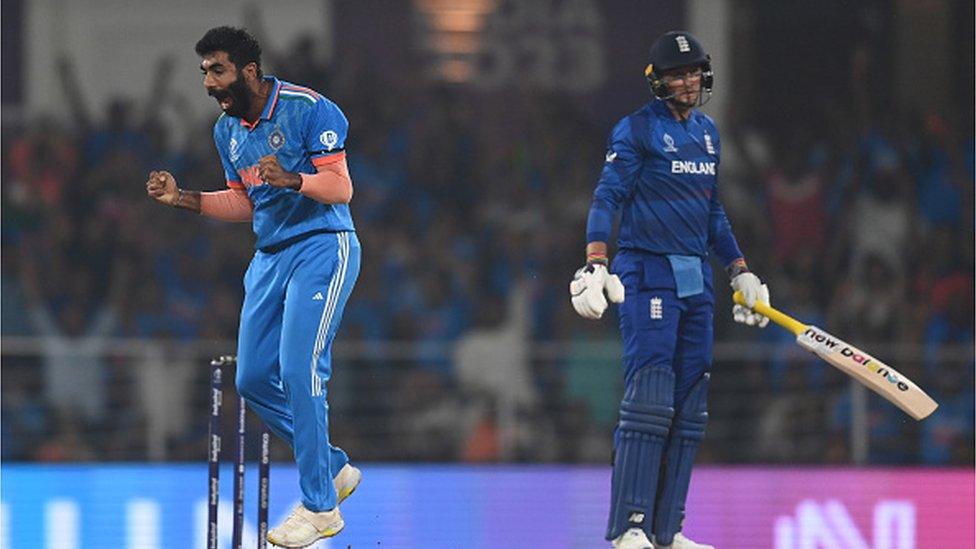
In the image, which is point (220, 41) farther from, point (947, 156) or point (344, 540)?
point (947, 156)

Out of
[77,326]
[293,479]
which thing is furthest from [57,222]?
[293,479]

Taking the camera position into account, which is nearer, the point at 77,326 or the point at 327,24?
the point at 77,326

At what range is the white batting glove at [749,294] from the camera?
7164 mm

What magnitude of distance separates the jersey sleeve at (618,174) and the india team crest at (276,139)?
103 centimetres

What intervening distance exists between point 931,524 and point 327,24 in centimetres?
642

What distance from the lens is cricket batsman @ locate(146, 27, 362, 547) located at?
6547 millimetres

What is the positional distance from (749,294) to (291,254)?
1604 millimetres

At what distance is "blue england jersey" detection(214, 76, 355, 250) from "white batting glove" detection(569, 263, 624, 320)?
2.53 feet

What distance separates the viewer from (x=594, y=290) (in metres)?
6.65

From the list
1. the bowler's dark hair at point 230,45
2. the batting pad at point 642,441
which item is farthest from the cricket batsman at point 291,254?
the batting pad at point 642,441

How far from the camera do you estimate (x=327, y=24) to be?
13891 mm

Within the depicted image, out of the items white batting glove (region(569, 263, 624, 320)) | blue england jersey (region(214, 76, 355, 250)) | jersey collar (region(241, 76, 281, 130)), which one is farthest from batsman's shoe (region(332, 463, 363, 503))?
jersey collar (region(241, 76, 281, 130))

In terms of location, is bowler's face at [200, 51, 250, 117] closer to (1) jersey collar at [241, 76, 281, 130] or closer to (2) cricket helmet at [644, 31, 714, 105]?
(1) jersey collar at [241, 76, 281, 130]

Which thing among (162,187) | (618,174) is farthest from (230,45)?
(618,174)
